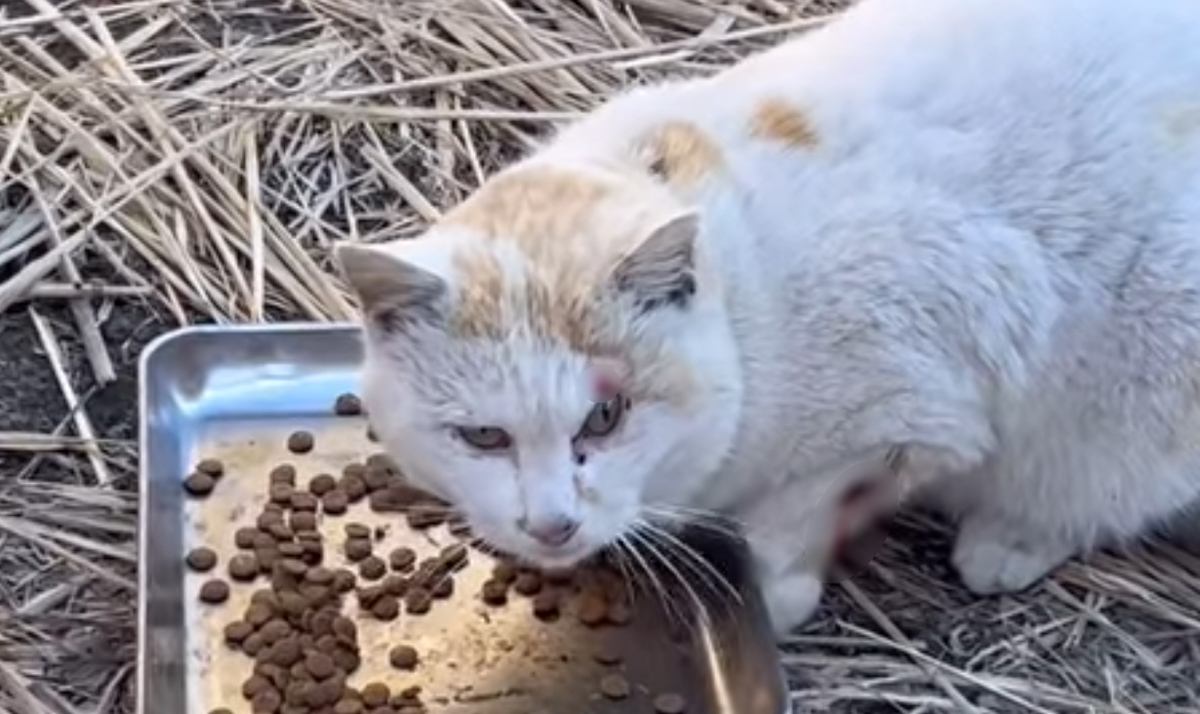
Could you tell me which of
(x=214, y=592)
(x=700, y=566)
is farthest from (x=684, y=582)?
(x=214, y=592)

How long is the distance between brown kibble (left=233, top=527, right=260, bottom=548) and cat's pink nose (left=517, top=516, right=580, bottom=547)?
1.48 feet

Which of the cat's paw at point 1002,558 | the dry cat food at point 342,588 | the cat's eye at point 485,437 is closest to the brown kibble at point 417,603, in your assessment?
the dry cat food at point 342,588

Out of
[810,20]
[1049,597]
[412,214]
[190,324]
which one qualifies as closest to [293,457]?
[190,324]

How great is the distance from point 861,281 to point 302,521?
1.98 ft

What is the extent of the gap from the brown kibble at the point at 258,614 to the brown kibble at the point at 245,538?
0.29 ft

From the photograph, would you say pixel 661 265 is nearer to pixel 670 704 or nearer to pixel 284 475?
pixel 670 704

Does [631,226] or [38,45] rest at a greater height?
[38,45]

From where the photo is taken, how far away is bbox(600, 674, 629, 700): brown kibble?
2215 mm

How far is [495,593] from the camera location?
90.8 inches

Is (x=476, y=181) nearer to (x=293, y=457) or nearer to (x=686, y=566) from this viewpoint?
(x=293, y=457)

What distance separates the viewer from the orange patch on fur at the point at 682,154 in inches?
84.7

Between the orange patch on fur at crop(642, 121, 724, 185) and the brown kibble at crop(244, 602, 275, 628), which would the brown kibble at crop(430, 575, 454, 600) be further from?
the orange patch on fur at crop(642, 121, 724, 185)

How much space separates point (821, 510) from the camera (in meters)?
2.29

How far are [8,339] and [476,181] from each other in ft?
1.90
